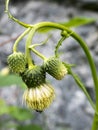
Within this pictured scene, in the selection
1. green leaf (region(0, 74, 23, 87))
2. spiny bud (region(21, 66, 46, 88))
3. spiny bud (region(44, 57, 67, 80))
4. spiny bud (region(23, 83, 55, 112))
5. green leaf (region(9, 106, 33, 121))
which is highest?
green leaf (region(9, 106, 33, 121))

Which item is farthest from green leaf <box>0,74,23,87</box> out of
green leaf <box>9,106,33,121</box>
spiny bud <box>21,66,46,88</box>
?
green leaf <box>9,106,33,121</box>

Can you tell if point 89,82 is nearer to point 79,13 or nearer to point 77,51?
point 77,51

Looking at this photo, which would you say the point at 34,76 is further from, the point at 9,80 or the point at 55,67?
the point at 9,80

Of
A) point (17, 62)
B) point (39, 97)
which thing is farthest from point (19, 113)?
point (17, 62)

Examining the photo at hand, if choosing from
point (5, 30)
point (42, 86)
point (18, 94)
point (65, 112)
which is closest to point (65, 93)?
point (65, 112)

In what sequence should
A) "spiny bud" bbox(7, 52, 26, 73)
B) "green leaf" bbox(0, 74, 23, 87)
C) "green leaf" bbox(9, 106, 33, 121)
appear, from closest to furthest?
"spiny bud" bbox(7, 52, 26, 73) < "green leaf" bbox(0, 74, 23, 87) < "green leaf" bbox(9, 106, 33, 121)

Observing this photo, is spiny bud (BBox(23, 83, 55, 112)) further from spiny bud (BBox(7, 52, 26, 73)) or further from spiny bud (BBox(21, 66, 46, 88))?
spiny bud (BBox(7, 52, 26, 73))
